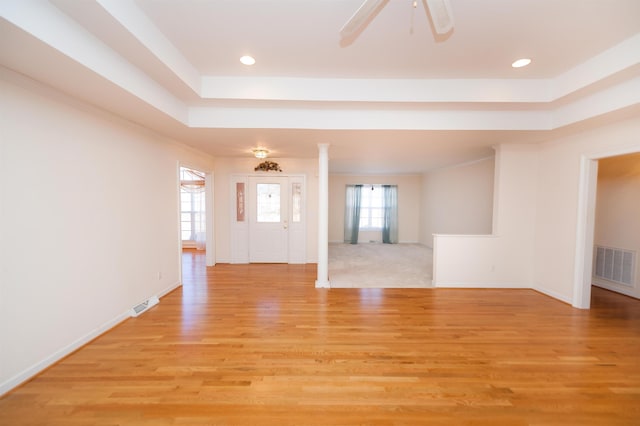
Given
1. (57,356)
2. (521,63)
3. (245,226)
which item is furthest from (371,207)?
(57,356)

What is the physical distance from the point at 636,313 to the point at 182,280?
681cm

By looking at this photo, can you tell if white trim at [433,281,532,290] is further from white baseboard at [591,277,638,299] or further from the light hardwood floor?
white baseboard at [591,277,638,299]

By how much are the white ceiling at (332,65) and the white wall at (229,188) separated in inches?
74.5

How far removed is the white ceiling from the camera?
1.81 m

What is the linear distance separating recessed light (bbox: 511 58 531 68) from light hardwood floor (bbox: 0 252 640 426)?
9.44 feet

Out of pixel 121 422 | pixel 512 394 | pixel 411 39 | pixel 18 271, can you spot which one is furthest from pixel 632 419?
pixel 18 271

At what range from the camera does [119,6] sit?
171 cm

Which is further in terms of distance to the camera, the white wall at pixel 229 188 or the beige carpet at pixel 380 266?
the white wall at pixel 229 188

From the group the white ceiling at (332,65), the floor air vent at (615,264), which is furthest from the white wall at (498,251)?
the floor air vent at (615,264)

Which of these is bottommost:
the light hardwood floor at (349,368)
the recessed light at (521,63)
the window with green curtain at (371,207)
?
the light hardwood floor at (349,368)

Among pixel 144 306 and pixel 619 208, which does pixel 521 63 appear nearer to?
pixel 619 208

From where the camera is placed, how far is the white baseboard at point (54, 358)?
1.88 m

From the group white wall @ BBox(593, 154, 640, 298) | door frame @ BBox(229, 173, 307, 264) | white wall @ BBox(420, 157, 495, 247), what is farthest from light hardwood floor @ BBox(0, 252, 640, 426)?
white wall @ BBox(420, 157, 495, 247)

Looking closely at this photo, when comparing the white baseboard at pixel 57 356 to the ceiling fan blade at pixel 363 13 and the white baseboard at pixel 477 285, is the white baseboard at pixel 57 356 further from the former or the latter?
the white baseboard at pixel 477 285
